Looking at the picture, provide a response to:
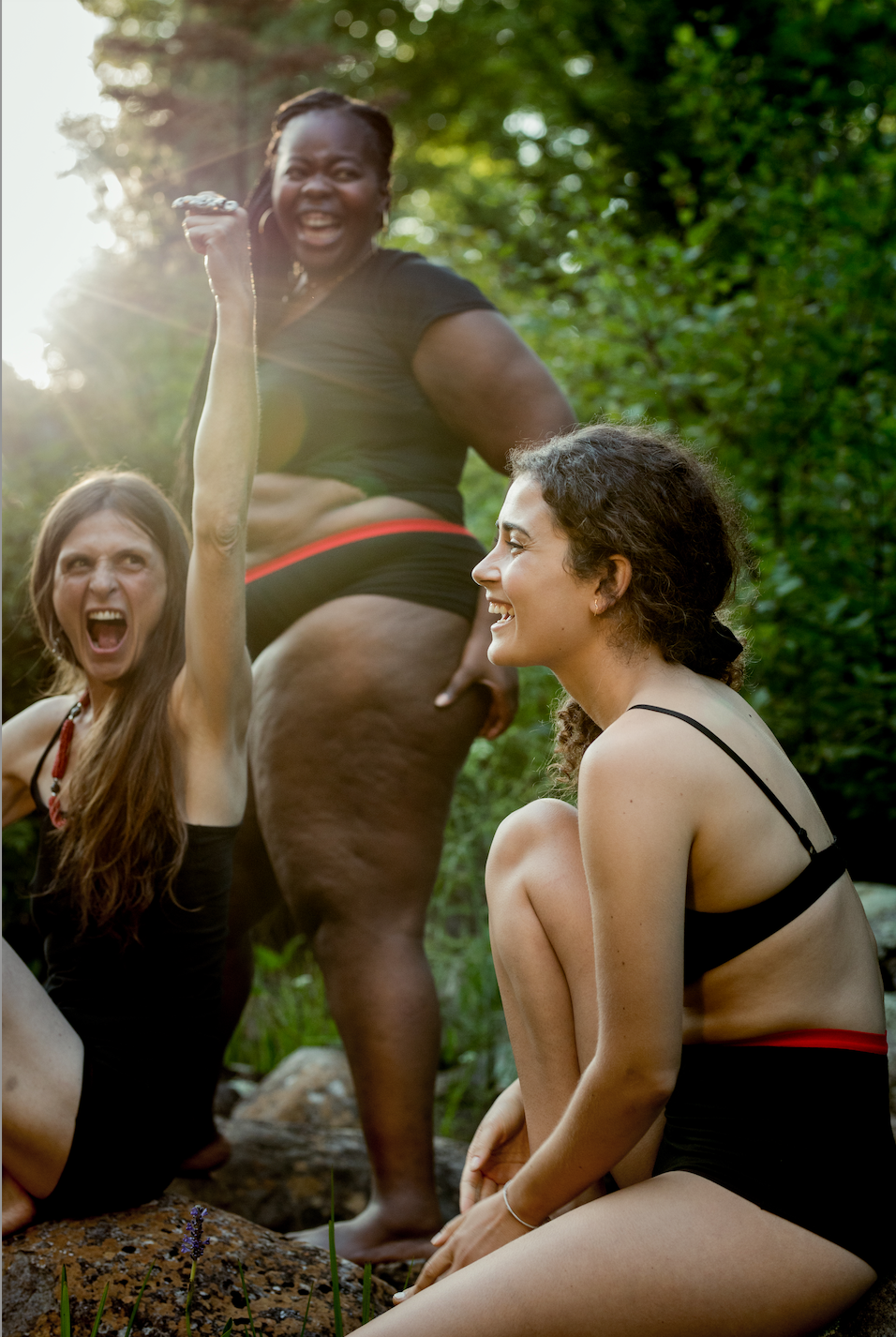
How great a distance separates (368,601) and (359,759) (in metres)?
0.30

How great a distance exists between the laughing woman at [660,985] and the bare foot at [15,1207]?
2.08ft

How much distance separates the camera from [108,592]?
1.85 meters

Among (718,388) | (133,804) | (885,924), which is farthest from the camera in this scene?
(718,388)

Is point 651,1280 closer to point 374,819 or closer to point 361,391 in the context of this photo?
point 374,819

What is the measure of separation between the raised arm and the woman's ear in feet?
1.88

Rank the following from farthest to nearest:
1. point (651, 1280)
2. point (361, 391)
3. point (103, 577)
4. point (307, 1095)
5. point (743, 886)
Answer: point (307, 1095) → point (361, 391) → point (103, 577) → point (743, 886) → point (651, 1280)

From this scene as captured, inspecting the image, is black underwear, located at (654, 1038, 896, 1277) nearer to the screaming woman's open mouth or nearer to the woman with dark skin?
the woman with dark skin

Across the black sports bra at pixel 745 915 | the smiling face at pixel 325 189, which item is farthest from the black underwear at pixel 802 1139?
the smiling face at pixel 325 189

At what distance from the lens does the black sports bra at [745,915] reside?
4.26 ft

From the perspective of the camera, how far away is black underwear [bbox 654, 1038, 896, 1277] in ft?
4.03

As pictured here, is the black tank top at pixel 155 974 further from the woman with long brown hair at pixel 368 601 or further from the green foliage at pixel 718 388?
the green foliage at pixel 718 388

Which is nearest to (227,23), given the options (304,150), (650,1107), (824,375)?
(824,375)

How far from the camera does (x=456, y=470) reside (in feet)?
7.72

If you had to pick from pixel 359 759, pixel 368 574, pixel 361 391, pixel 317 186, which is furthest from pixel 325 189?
pixel 359 759
